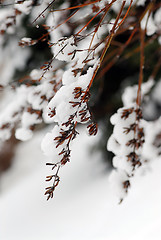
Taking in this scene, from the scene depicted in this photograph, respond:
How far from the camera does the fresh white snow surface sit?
88.7 inches

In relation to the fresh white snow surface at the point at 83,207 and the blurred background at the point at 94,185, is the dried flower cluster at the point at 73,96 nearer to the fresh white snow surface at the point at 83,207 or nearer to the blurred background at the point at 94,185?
the blurred background at the point at 94,185

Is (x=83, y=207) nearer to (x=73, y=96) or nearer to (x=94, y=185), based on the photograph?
(x=94, y=185)

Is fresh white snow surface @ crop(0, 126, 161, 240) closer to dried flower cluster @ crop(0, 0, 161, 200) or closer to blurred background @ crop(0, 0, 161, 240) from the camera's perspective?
blurred background @ crop(0, 0, 161, 240)

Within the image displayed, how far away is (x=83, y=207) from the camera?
3.03 m

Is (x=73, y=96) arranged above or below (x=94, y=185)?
below

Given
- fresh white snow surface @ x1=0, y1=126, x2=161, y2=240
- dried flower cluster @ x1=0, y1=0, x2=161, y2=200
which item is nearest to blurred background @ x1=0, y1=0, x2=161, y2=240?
fresh white snow surface @ x1=0, y1=126, x2=161, y2=240

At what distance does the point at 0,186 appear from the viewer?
17.5ft

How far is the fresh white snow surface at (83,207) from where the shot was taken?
2.25 m

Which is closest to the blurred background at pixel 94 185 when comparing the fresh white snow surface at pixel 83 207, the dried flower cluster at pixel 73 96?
the fresh white snow surface at pixel 83 207

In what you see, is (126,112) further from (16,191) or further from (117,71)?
(16,191)

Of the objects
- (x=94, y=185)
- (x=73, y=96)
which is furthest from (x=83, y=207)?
(x=73, y=96)

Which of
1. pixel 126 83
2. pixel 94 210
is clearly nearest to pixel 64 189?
pixel 94 210

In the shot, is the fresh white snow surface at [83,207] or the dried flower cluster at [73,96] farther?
the fresh white snow surface at [83,207]

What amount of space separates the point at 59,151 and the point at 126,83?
2.83 metres
